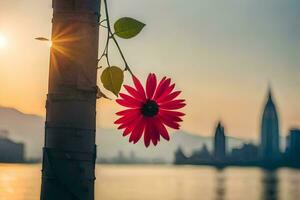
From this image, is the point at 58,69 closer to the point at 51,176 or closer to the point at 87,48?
the point at 87,48

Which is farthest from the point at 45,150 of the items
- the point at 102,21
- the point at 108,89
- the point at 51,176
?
the point at 102,21

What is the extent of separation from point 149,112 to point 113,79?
101 millimetres

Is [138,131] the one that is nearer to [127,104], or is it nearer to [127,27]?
[127,104]

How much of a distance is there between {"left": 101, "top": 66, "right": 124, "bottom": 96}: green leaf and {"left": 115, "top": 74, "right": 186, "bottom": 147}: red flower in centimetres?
3

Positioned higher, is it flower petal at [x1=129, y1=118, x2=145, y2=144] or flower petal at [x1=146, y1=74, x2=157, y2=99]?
flower petal at [x1=146, y1=74, x2=157, y2=99]

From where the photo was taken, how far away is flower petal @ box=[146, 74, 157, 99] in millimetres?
1009

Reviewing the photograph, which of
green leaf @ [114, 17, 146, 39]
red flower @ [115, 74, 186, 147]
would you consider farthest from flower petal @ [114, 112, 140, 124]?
green leaf @ [114, 17, 146, 39]

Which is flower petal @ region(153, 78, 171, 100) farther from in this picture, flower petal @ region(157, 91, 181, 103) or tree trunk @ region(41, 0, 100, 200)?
tree trunk @ region(41, 0, 100, 200)

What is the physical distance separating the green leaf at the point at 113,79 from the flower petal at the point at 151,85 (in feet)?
0.16

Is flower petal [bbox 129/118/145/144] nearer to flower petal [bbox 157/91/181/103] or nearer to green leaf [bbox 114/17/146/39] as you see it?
flower petal [bbox 157/91/181/103]

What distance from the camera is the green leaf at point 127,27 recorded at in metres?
1.04

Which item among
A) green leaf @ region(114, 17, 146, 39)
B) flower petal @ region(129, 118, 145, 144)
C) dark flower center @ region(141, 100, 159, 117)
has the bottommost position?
flower petal @ region(129, 118, 145, 144)

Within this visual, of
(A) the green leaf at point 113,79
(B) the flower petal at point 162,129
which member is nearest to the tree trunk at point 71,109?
(A) the green leaf at point 113,79

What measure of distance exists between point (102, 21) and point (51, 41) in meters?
0.11
